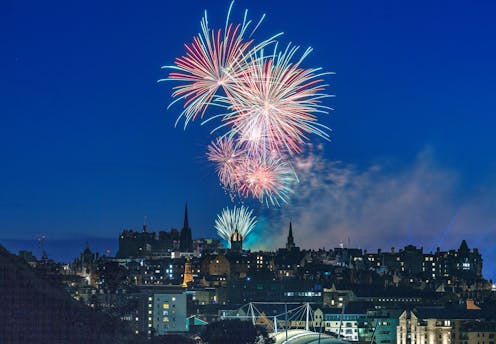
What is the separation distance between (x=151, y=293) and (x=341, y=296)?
13.9m

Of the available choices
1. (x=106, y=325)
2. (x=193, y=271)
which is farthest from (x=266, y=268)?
(x=106, y=325)

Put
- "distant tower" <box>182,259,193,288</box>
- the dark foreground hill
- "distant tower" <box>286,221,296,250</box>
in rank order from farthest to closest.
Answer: "distant tower" <box>286,221,296,250</box> → "distant tower" <box>182,259,193,288</box> → the dark foreground hill

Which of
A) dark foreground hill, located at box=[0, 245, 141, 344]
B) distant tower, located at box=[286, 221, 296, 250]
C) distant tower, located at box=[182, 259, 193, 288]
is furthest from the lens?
distant tower, located at box=[286, 221, 296, 250]

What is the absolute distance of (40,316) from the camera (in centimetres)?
2658

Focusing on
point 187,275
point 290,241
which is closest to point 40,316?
point 187,275

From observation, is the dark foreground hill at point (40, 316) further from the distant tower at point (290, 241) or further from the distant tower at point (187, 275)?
the distant tower at point (290, 241)

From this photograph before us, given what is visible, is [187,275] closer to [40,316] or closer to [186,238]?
[186,238]

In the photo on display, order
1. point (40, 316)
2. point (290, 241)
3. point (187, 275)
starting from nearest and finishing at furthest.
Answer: point (40, 316) → point (187, 275) → point (290, 241)

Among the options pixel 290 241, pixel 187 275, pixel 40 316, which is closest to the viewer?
pixel 40 316

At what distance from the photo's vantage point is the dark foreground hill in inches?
974

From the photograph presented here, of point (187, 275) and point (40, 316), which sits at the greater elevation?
point (187, 275)

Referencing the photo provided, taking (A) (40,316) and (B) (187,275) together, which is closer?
(A) (40,316)

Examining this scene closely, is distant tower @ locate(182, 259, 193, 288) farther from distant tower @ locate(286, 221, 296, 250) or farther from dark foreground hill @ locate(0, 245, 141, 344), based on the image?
dark foreground hill @ locate(0, 245, 141, 344)

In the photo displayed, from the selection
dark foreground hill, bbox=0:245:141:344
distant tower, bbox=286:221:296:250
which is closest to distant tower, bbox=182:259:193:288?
distant tower, bbox=286:221:296:250
